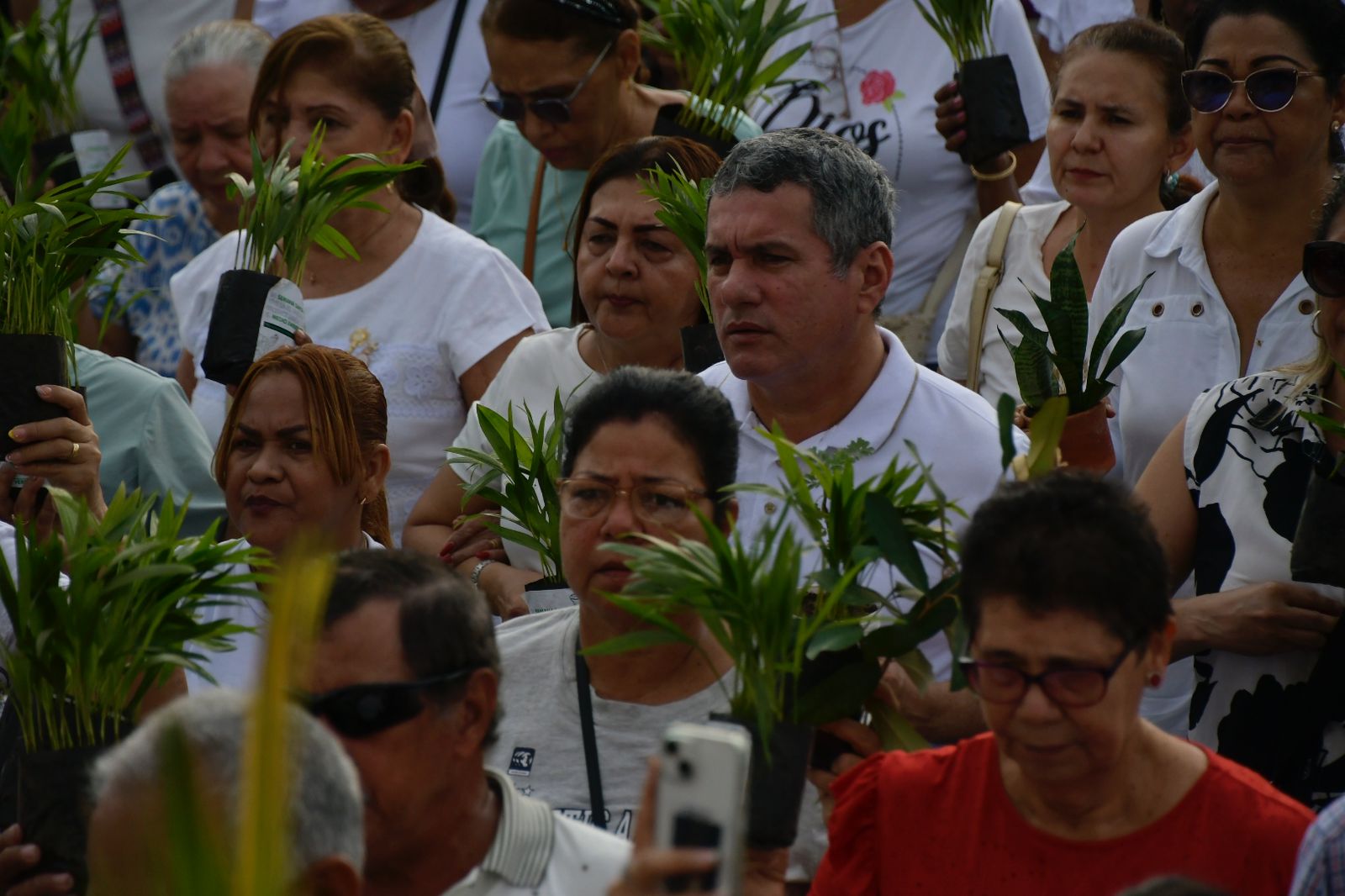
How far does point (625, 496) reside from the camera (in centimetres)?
390

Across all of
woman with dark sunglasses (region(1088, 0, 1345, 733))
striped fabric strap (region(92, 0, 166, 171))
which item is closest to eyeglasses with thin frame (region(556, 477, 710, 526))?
woman with dark sunglasses (region(1088, 0, 1345, 733))

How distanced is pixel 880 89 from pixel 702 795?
5.00 m

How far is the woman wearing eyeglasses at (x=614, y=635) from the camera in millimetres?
3789

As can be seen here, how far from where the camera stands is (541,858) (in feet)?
10.4

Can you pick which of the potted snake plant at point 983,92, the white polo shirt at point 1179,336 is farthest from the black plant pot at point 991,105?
the white polo shirt at point 1179,336

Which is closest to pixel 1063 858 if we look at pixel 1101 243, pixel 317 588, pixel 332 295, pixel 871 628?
pixel 871 628

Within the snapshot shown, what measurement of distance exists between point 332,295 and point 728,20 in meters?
1.54

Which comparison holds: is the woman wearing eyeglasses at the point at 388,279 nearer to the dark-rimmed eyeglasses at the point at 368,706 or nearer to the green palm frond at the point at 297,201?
the green palm frond at the point at 297,201

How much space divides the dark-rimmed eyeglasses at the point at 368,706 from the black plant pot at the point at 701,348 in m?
2.05

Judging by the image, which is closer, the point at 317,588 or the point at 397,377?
the point at 317,588

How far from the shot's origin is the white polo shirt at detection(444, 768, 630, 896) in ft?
10.4

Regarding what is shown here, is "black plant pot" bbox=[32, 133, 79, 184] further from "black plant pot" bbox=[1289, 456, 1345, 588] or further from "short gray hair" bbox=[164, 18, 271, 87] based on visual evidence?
"black plant pot" bbox=[1289, 456, 1345, 588]

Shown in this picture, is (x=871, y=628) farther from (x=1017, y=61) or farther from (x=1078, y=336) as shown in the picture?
(x=1017, y=61)

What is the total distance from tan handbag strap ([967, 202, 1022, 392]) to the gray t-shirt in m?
2.05
